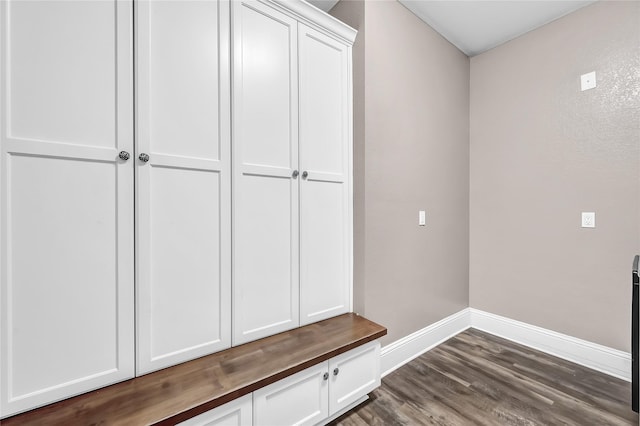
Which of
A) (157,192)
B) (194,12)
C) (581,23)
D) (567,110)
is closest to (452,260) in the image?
(567,110)

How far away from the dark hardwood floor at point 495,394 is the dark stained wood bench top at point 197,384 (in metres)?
0.46

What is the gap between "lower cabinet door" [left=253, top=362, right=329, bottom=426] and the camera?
122 cm

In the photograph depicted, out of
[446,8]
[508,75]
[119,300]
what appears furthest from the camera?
[508,75]

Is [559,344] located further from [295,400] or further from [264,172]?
[264,172]

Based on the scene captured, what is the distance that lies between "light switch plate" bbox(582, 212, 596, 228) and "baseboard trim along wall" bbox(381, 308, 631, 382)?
35.1 inches

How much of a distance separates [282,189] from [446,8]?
199 centimetres

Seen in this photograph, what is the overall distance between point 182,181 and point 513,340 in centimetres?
298

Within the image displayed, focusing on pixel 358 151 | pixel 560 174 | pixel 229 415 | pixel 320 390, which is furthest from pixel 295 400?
pixel 560 174

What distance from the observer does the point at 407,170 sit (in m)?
2.18

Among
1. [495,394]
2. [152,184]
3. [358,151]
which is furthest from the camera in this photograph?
[358,151]

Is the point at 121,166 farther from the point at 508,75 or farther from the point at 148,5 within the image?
the point at 508,75

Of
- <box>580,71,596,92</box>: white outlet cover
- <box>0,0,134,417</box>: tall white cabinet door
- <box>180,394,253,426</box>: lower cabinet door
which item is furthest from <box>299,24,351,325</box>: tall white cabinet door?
<box>580,71,596,92</box>: white outlet cover

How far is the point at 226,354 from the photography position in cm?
138

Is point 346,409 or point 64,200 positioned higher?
point 64,200
